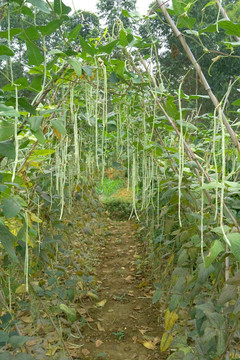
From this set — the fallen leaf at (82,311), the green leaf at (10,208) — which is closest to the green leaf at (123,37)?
the green leaf at (10,208)

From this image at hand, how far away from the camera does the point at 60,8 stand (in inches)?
30.8

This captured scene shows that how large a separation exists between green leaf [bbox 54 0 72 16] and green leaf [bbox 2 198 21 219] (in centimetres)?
52

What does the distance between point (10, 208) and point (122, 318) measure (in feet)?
5.97

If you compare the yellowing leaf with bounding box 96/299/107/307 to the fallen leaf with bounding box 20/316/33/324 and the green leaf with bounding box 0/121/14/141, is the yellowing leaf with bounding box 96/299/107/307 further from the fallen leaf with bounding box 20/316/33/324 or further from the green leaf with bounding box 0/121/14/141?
the green leaf with bounding box 0/121/14/141

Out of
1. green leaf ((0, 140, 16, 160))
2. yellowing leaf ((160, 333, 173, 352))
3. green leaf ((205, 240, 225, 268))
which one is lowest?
yellowing leaf ((160, 333, 173, 352))

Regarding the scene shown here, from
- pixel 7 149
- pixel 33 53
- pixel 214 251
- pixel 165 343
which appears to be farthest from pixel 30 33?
pixel 165 343

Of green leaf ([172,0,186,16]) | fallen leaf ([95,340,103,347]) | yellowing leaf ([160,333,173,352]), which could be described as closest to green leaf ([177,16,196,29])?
green leaf ([172,0,186,16])

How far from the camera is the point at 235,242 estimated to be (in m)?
0.84

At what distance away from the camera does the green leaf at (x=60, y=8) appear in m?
0.78

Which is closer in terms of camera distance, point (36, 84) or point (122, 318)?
point (36, 84)

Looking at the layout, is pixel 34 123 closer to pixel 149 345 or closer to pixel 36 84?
pixel 36 84

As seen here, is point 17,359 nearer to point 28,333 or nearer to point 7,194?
point 7,194

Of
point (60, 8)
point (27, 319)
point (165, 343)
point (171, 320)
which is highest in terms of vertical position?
point (60, 8)

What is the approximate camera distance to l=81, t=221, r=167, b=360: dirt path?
204 centimetres
